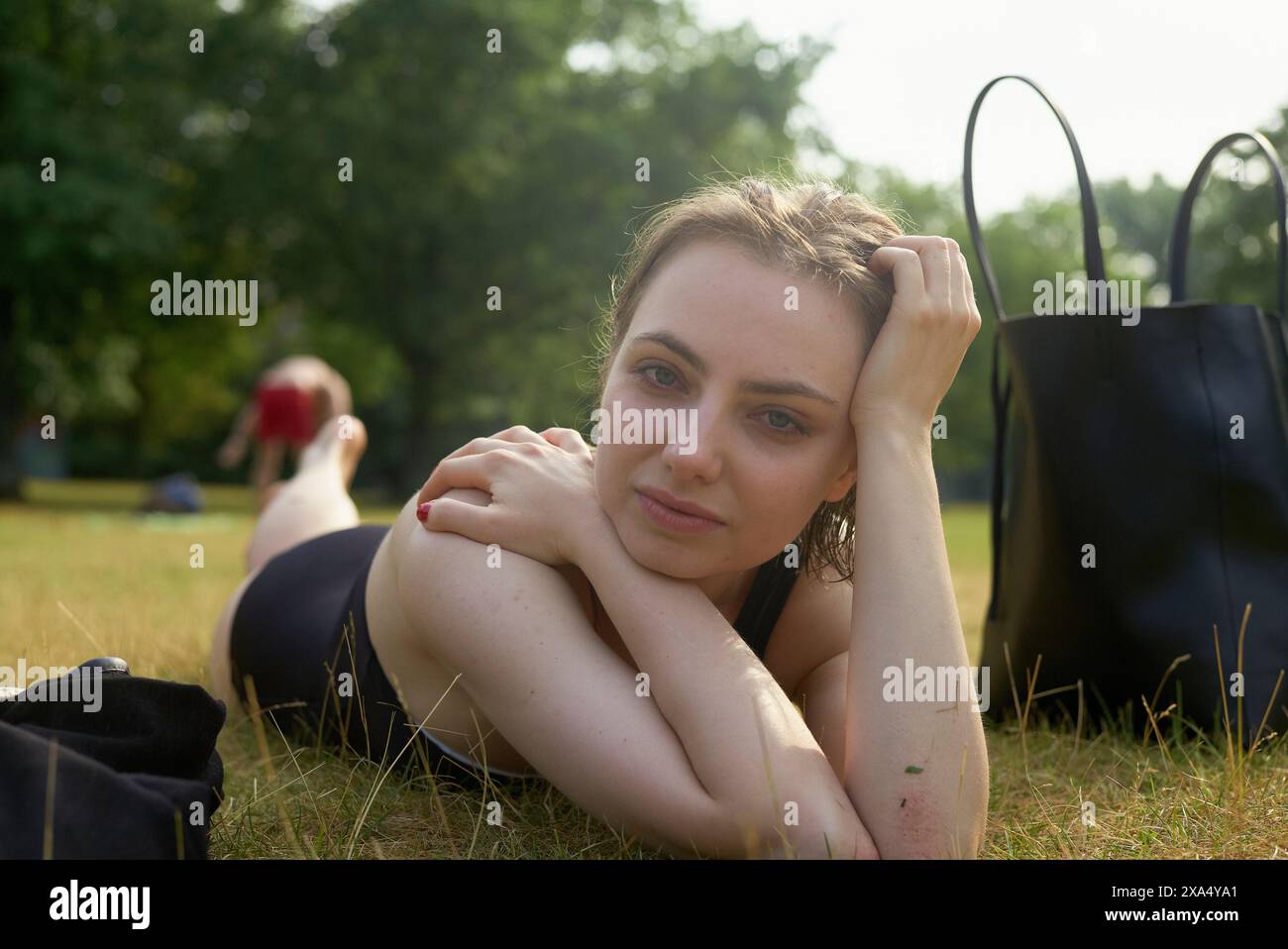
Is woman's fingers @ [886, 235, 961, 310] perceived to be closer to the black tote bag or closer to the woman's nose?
the woman's nose

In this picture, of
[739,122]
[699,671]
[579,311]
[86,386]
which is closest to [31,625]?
[699,671]

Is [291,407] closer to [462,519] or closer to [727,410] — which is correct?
[462,519]

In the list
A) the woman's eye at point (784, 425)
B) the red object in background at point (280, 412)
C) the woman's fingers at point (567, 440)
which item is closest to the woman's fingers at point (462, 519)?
the woman's fingers at point (567, 440)

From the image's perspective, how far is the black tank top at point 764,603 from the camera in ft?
8.22

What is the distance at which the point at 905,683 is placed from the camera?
79.0 inches

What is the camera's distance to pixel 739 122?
83.1ft

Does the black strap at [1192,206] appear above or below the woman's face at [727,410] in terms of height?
above

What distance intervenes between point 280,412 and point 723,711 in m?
6.97

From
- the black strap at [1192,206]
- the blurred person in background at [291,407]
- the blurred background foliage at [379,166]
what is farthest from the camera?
the blurred background foliage at [379,166]

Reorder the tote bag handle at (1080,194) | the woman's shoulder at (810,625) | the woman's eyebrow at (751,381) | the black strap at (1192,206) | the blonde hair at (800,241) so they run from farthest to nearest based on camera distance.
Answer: the black strap at (1192,206)
the tote bag handle at (1080,194)
the woman's shoulder at (810,625)
the blonde hair at (800,241)
the woman's eyebrow at (751,381)

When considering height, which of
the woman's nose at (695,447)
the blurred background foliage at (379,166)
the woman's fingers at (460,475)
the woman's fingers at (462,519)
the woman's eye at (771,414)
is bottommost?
the woman's fingers at (462,519)

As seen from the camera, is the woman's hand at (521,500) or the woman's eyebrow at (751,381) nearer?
the woman's eyebrow at (751,381)

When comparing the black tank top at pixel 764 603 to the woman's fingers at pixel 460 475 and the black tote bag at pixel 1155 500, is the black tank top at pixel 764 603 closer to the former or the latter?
the woman's fingers at pixel 460 475
